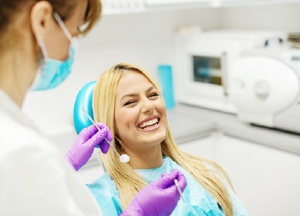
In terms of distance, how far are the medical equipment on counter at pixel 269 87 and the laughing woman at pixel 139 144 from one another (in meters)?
0.68

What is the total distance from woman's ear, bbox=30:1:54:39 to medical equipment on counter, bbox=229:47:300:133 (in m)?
1.51

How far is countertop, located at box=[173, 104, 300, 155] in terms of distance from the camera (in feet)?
7.10

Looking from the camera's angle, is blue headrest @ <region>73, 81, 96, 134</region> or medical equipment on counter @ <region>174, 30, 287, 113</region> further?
medical equipment on counter @ <region>174, 30, 287, 113</region>

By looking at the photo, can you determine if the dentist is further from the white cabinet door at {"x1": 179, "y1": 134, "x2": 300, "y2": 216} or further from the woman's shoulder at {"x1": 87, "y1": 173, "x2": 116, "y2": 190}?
the white cabinet door at {"x1": 179, "y1": 134, "x2": 300, "y2": 216}

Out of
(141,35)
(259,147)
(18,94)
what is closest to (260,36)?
(259,147)

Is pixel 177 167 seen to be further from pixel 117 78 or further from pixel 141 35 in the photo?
pixel 141 35

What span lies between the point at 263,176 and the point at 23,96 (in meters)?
1.66

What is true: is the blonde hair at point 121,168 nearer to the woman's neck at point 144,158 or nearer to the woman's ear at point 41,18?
the woman's neck at point 144,158

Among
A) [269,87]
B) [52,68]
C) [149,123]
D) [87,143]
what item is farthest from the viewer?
[269,87]

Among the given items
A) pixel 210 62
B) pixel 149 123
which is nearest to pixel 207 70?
pixel 210 62

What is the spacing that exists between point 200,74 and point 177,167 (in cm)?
121

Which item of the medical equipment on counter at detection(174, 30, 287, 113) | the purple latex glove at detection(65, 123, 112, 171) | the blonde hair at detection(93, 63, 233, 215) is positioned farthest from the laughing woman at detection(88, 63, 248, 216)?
the medical equipment on counter at detection(174, 30, 287, 113)

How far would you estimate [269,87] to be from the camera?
2199 millimetres

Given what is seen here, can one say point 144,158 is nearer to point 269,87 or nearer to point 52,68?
point 52,68
